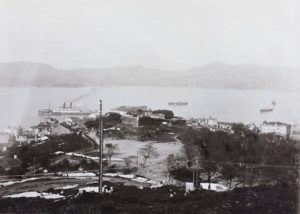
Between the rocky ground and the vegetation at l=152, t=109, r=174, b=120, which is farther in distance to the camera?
the vegetation at l=152, t=109, r=174, b=120

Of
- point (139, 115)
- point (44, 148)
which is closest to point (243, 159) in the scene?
point (139, 115)

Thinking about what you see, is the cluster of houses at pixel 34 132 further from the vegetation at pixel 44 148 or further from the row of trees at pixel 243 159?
the row of trees at pixel 243 159

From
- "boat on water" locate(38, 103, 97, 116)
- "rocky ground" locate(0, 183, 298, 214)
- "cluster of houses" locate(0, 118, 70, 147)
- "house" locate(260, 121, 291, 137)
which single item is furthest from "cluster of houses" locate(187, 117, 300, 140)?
"cluster of houses" locate(0, 118, 70, 147)

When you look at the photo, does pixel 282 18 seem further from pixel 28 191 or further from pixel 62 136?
pixel 28 191

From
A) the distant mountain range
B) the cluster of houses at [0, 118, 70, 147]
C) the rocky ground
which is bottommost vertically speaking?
the rocky ground

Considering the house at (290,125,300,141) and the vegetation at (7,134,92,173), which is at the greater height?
the house at (290,125,300,141)

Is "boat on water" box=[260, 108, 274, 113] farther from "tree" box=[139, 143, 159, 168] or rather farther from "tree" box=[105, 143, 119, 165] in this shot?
"tree" box=[105, 143, 119, 165]

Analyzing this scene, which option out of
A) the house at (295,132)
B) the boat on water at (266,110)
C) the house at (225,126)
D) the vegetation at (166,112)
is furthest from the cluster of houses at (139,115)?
the house at (295,132)
